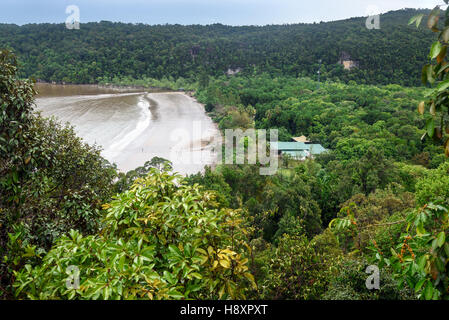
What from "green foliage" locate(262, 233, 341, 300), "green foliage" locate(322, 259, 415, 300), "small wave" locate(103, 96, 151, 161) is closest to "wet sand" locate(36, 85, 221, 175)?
"small wave" locate(103, 96, 151, 161)

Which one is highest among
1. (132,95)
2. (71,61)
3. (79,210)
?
(71,61)

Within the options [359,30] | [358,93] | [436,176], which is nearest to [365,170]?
[436,176]

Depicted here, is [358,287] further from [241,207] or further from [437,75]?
[241,207]

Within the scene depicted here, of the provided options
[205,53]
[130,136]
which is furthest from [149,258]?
[205,53]

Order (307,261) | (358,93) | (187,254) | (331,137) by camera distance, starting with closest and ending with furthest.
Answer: (187,254) → (307,261) → (331,137) → (358,93)

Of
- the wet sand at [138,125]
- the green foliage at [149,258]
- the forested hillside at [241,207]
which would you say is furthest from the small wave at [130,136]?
the green foliage at [149,258]

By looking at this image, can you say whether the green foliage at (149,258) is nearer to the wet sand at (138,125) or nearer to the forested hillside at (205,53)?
the wet sand at (138,125)
